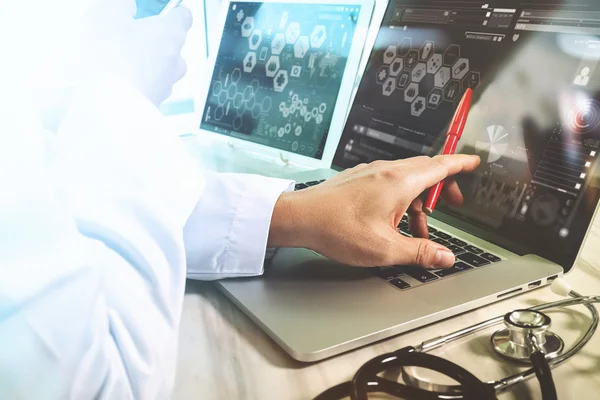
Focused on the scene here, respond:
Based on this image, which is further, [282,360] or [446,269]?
[446,269]

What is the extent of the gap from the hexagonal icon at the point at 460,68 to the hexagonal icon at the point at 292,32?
0.35m

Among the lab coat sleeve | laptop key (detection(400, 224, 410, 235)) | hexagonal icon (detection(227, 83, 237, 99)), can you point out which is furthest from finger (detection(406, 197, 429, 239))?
hexagonal icon (detection(227, 83, 237, 99))

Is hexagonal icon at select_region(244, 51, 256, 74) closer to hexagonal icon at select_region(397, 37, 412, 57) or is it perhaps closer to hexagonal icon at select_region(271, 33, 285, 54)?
hexagonal icon at select_region(271, 33, 285, 54)

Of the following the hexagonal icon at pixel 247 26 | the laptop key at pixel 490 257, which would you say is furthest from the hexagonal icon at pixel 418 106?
the hexagonal icon at pixel 247 26

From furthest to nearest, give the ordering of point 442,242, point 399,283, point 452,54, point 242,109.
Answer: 1. point 242,109
2. point 452,54
3. point 442,242
4. point 399,283

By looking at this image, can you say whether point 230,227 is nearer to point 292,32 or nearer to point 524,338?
point 524,338

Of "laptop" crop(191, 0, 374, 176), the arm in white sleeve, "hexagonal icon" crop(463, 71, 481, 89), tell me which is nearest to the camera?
the arm in white sleeve

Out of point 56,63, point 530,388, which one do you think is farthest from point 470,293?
point 56,63

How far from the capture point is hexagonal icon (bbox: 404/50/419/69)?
2.41 ft

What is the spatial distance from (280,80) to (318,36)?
101mm

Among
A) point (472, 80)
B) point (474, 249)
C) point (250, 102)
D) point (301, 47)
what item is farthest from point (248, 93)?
point (474, 249)

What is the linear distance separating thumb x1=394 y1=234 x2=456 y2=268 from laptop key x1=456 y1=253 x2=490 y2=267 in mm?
50

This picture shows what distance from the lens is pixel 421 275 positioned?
49cm

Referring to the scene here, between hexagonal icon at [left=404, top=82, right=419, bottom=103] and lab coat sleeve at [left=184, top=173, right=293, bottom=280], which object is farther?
hexagonal icon at [left=404, top=82, right=419, bottom=103]
